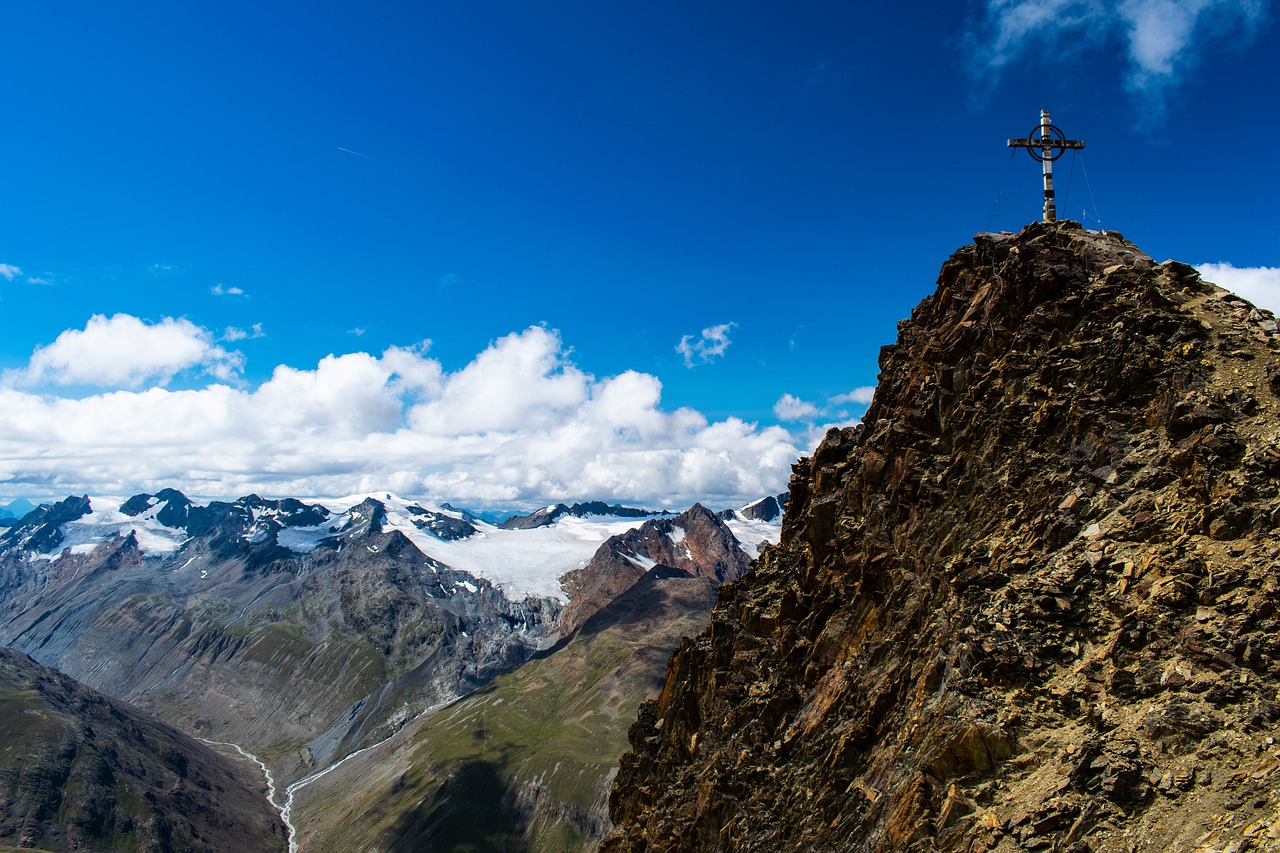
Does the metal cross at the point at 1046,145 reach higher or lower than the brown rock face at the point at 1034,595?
higher

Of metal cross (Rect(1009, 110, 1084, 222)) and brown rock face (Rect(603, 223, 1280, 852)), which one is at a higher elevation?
metal cross (Rect(1009, 110, 1084, 222))

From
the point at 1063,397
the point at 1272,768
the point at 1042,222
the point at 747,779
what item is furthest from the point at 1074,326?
the point at 747,779

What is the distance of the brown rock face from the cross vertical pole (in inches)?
107

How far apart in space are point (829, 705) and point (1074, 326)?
21.4 metres

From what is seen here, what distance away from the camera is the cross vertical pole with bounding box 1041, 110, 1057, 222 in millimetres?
38438

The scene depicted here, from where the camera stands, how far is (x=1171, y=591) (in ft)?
78.5

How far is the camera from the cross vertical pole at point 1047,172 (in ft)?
126

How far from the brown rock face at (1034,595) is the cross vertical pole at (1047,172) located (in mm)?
2717

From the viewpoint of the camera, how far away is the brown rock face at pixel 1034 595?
22.1 m

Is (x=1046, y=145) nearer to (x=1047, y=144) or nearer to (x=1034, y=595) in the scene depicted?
(x=1047, y=144)

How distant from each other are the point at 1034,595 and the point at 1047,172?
24980 millimetres

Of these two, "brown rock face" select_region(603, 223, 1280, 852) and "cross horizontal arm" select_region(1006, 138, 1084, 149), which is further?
"cross horizontal arm" select_region(1006, 138, 1084, 149)

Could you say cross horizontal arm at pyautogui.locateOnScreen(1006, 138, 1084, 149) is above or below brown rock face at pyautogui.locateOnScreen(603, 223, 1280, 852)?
above

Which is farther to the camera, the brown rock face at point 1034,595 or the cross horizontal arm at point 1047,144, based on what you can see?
the cross horizontal arm at point 1047,144
